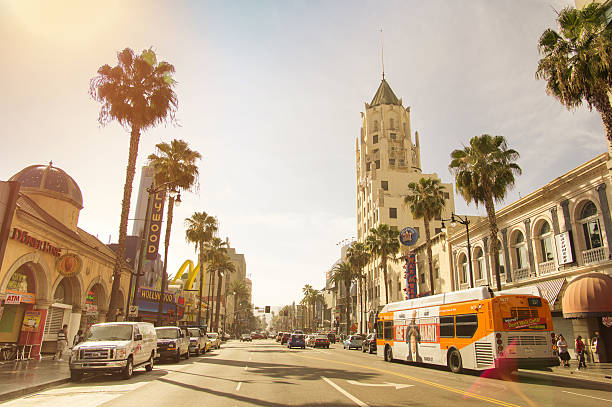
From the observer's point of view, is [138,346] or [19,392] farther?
[138,346]

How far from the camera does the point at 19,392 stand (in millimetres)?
10922

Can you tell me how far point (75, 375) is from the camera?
13625mm

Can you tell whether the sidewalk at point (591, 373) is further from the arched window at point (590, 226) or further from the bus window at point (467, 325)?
the arched window at point (590, 226)

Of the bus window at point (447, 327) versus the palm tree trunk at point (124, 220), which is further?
the palm tree trunk at point (124, 220)

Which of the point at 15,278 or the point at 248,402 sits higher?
the point at 15,278

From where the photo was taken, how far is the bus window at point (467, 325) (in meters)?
16.1

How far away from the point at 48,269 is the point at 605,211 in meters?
29.5

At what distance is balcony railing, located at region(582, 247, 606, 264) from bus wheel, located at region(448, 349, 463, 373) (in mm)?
10192

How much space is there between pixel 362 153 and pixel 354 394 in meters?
78.2

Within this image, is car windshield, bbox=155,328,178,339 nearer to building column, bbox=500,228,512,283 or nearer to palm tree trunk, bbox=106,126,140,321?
palm tree trunk, bbox=106,126,140,321

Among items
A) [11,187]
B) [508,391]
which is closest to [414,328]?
[508,391]

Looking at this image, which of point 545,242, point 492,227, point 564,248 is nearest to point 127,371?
point 492,227

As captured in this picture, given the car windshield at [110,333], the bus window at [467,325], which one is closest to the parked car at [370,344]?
the bus window at [467,325]

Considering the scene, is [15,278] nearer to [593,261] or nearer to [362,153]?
[593,261]
